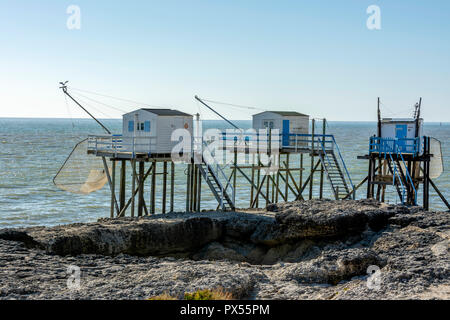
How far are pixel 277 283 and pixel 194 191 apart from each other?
13.5 meters

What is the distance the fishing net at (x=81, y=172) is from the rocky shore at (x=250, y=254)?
25.3 ft

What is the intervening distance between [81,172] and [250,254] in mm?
12158

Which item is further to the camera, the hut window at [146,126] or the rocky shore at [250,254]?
the hut window at [146,126]

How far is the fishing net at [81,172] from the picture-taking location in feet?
91.8

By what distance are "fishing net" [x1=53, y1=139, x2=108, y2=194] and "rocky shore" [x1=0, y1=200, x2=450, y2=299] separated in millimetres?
7726

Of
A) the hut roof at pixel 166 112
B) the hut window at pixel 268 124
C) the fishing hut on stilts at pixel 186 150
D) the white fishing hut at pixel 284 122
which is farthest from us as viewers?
the hut window at pixel 268 124

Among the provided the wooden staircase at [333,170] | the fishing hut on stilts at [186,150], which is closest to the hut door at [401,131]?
the fishing hut on stilts at [186,150]

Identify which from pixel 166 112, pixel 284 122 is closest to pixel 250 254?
pixel 166 112

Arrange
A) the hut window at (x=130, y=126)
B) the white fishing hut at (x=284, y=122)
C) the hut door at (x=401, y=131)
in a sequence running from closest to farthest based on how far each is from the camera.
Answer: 1. the hut window at (x=130, y=126)
2. the hut door at (x=401, y=131)
3. the white fishing hut at (x=284, y=122)
